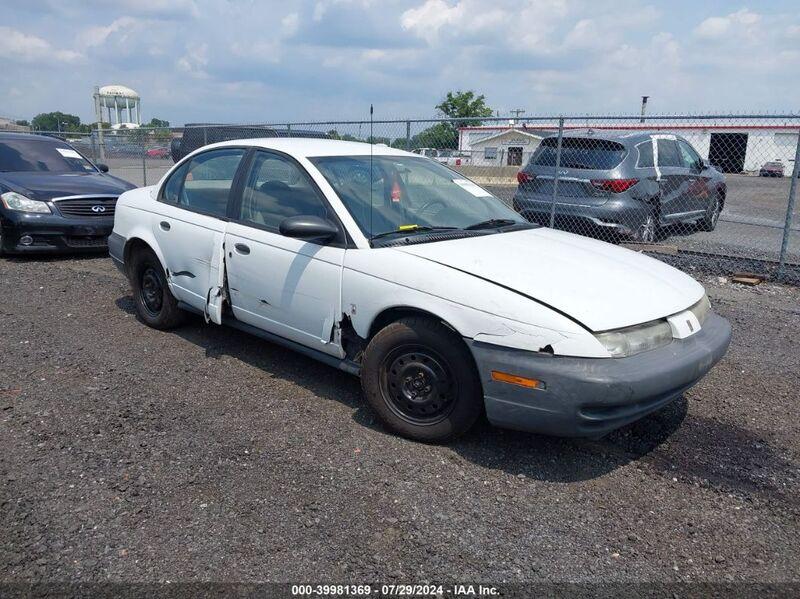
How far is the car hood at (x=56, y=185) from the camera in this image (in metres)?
8.43

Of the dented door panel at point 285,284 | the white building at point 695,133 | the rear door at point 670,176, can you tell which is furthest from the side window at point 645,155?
the dented door panel at point 285,284

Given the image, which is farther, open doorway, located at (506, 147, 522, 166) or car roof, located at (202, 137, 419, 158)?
open doorway, located at (506, 147, 522, 166)

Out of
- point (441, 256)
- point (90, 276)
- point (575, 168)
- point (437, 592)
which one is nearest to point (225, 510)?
point (437, 592)

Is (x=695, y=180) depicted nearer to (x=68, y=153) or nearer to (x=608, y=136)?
(x=608, y=136)

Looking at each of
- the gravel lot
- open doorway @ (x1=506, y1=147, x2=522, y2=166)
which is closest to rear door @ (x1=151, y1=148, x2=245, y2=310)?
the gravel lot

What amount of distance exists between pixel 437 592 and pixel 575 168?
7231 mm

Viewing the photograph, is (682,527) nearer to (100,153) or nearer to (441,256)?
(441,256)

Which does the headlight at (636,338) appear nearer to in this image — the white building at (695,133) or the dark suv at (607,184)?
the dark suv at (607,184)

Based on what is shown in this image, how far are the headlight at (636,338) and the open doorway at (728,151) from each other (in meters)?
8.69

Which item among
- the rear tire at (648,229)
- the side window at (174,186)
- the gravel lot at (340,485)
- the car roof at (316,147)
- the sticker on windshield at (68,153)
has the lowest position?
the gravel lot at (340,485)

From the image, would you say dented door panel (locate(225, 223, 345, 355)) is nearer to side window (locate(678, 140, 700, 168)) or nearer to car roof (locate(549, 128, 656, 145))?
car roof (locate(549, 128, 656, 145))

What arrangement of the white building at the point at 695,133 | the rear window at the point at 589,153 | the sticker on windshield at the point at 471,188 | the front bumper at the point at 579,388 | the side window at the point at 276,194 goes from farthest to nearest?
the white building at the point at 695,133
the rear window at the point at 589,153
the sticker on windshield at the point at 471,188
the side window at the point at 276,194
the front bumper at the point at 579,388

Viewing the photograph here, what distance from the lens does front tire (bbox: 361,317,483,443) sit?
3.45 meters

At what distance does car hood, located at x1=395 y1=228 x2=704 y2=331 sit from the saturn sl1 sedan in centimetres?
1
